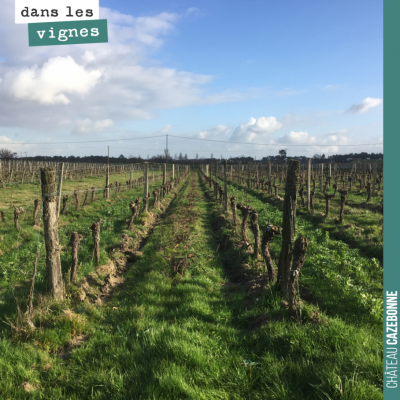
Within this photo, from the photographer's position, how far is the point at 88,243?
8727 mm

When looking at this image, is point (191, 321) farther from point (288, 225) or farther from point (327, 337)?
point (288, 225)

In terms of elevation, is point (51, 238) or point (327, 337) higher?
point (51, 238)

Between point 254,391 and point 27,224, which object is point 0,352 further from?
point 27,224

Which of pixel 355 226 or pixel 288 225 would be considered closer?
pixel 288 225

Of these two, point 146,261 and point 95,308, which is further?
point 146,261

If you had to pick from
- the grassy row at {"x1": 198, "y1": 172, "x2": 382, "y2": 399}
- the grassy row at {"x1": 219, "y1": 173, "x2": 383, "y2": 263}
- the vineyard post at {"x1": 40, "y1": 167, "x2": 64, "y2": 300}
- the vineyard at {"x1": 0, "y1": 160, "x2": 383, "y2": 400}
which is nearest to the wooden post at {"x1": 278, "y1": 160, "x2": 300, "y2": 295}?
the vineyard at {"x1": 0, "y1": 160, "x2": 383, "y2": 400}

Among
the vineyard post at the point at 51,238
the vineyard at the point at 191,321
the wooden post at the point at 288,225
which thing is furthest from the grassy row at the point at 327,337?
the vineyard post at the point at 51,238

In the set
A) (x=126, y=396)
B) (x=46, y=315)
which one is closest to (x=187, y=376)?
(x=126, y=396)

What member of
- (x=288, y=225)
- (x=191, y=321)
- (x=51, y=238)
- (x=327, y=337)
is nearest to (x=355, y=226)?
(x=288, y=225)

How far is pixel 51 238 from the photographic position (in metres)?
5.31

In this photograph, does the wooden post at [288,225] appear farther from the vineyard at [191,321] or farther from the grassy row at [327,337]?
the grassy row at [327,337]

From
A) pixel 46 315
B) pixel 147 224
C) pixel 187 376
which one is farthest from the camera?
pixel 147 224

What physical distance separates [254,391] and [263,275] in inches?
130

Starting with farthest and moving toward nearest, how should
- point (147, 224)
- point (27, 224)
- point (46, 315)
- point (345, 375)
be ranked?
point (147, 224) → point (27, 224) → point (46, 315) → point (345, 375)
